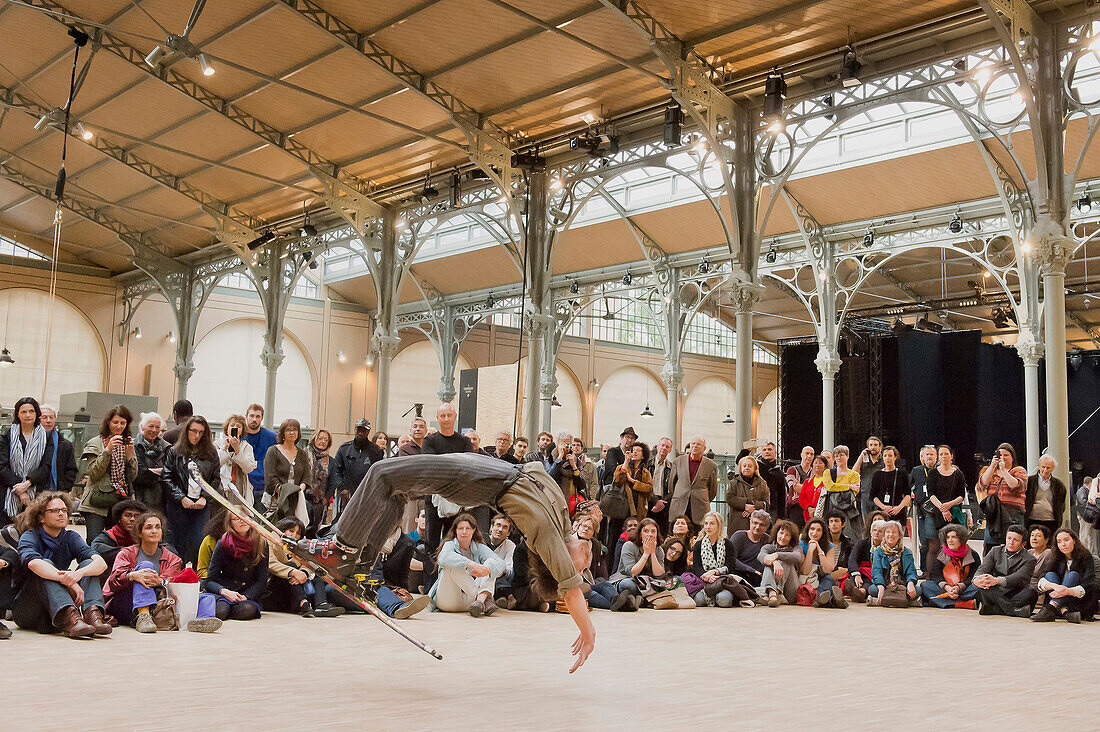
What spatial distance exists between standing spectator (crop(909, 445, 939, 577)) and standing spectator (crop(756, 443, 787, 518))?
128 cm

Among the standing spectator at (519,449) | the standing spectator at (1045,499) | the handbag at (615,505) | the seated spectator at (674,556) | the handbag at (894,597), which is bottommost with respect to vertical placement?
the handbag at (894,597)

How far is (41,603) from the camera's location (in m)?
5.56

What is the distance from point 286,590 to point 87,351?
1874 centimetres

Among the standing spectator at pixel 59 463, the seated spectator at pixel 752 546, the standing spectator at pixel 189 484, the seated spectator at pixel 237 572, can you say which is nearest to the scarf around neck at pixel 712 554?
the seated spectator at pixel 752 546

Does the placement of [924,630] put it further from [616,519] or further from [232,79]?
[232,79]

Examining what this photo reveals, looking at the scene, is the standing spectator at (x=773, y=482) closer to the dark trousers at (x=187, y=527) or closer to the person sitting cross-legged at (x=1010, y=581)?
the person sitting cross-legged at (x=1010, y=581)

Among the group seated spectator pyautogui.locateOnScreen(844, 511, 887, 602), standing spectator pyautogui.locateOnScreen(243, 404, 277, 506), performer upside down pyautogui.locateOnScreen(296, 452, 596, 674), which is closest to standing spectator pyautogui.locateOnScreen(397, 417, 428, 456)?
standing spectator pyautogui.locateOnScreen(243, 404, 277, 506)

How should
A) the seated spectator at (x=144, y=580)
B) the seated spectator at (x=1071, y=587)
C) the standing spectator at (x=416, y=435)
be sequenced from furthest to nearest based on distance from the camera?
the standing spectator at (x=416, y=435) → the seated spectator at (x=1071, y=587) → the seated spectator at (x=144, y=580)

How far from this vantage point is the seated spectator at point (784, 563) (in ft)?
28.2

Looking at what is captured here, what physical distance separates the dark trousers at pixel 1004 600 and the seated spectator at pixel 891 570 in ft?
2.18

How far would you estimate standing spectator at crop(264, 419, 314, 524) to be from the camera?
7434 mm

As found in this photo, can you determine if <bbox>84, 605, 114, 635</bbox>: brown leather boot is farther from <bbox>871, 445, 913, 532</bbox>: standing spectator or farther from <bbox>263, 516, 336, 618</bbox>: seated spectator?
<bbox>871, 445, 913, 532</bbox>: standing spectator

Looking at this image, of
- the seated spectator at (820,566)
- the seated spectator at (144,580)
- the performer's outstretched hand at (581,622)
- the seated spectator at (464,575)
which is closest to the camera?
the performer's outstretched hand at (581,622)

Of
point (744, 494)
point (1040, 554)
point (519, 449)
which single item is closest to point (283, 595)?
point (519, 449)
